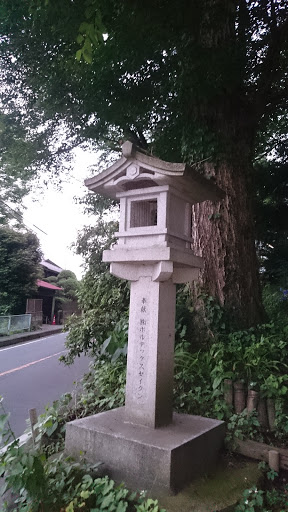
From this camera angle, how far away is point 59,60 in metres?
6.94

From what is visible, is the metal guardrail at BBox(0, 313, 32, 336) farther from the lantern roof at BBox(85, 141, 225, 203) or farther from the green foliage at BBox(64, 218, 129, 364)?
the lantern roof at BBox(85, 141, 225, 203)

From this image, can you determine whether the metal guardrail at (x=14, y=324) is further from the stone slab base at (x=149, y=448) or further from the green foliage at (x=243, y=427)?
the green foliage at (x=243, y=427)

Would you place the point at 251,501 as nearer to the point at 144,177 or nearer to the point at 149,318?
the point at 149,318

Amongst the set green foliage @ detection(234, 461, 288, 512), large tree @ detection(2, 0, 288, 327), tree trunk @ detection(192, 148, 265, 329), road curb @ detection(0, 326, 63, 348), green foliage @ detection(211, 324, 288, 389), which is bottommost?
road curb @ detection(0, 326, 63, 348)

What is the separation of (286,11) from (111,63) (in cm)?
366

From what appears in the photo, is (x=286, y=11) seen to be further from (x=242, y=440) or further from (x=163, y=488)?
(x=163, y=488)

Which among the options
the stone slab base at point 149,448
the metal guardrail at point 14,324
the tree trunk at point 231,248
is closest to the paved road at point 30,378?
the metal guardrail at point 14,324

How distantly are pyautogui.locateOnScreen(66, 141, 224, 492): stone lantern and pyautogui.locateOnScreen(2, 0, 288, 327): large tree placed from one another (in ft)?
5.54

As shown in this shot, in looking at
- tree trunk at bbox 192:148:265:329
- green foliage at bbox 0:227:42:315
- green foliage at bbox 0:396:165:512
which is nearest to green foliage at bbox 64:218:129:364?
tree trunk at bbox 192:148:265:329

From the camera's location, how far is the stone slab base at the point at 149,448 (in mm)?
3078

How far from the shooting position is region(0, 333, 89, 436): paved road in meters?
7.13

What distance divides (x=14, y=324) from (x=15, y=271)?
5047 mm

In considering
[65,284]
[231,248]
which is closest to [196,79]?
[231,248]

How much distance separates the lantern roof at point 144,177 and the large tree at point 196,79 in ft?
4.45
